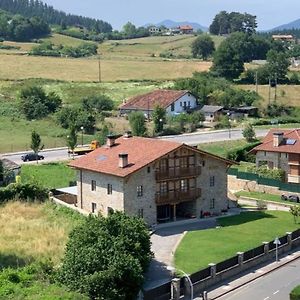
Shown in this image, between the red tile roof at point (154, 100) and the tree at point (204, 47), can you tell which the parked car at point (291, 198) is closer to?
the red tile roof at point (154, 100)

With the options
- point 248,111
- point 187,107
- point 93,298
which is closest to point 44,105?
point 187,107

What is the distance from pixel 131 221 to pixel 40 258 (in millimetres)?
6315

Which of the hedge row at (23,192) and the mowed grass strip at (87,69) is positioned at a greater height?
the mowed grass strip at (87,69)

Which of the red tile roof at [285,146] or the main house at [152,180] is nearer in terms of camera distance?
the main house at [152,180]

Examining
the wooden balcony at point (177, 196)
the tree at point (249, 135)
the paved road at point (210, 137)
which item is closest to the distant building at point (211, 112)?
the paved road at point (210, 137)

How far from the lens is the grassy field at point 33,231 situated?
42.8 m

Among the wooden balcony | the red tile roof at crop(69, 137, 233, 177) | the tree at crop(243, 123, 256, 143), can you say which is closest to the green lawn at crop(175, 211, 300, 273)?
the wooden balcony

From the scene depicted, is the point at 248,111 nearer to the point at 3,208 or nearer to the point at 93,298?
the point at 3,208

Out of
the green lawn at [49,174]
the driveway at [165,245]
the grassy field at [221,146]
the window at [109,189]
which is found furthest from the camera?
the grassy field at [221,146]

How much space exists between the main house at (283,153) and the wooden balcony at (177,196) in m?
17.2

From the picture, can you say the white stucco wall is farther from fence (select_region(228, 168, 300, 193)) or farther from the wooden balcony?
the wooden balcony

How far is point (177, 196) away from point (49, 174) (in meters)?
20.5

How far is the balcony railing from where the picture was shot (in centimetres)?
5309

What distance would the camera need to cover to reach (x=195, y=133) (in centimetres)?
9969
